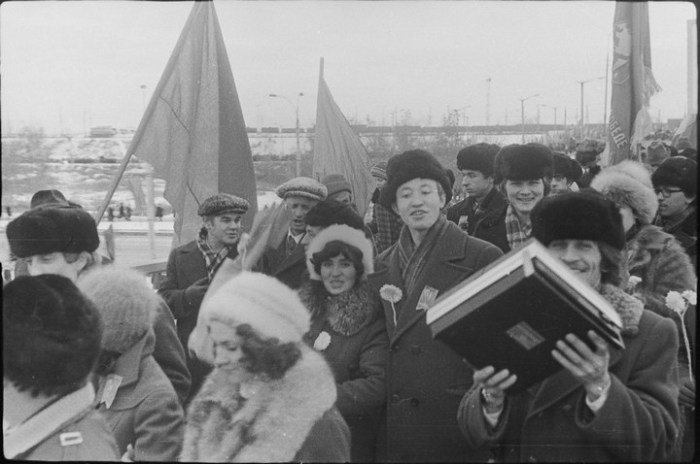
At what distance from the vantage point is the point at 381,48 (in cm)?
255

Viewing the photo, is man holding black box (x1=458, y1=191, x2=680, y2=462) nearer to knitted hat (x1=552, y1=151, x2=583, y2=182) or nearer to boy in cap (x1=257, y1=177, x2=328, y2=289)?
knitted hat (x1=552, y1=151, x2=583, y2=182)

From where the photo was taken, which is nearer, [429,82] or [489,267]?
[489,267]

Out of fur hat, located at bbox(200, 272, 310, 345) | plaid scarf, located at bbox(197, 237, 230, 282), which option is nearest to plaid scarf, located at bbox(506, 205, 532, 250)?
fur hat, located at bbox(200, 272, 310, 345)

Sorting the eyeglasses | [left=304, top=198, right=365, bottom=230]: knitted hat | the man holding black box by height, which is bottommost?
the man holding black box

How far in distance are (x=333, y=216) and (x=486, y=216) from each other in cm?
52

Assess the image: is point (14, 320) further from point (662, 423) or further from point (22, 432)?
point (662, 423)

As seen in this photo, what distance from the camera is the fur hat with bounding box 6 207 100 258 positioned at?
2652 mm

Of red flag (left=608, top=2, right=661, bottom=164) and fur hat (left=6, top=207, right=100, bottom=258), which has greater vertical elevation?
red flag (left=608, top=2, right=661, bottom=164)

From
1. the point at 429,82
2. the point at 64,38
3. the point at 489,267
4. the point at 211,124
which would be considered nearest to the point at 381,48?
the point at 429,82

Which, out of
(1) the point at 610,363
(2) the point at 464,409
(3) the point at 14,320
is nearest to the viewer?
(1) the point at 610,363

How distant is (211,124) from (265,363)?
87 cm

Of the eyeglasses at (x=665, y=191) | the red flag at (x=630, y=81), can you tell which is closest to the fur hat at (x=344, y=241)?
the red flag at (x=630, y=81)

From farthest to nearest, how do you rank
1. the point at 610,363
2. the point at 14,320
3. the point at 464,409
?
the point at 14,320 < the point at 464,409 < the point at 610,363

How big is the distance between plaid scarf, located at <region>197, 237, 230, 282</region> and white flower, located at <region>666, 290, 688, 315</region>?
152cm
